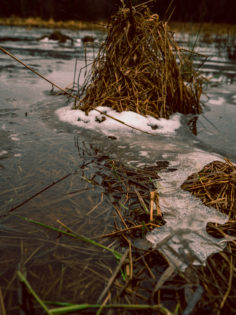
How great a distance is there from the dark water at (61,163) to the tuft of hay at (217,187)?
17 centimetres

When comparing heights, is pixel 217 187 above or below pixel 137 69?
below

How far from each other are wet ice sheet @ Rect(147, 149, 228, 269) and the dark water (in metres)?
0.19

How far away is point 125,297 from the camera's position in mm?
754

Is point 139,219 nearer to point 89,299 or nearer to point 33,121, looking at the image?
point 89,299

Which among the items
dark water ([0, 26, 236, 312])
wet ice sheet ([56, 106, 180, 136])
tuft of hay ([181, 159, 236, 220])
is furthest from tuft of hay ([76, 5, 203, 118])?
tuft of hay ([181, 159, 236, 220])

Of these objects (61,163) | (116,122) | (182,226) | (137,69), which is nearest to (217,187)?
(182,226)

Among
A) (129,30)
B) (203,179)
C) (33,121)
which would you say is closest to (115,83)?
(129,30)

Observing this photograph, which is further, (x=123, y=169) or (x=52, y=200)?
(x=123, y=169)

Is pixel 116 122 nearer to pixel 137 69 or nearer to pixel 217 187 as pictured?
pixel 137 69

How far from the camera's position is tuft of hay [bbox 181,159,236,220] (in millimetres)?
1152

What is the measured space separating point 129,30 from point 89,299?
227 cm

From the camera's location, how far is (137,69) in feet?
7.79

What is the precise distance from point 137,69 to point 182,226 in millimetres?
1730

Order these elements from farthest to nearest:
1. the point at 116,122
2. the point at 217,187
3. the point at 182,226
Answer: the point at 116,122
the point at 217,187
the point at 182,226
